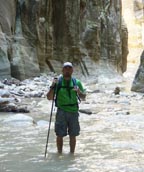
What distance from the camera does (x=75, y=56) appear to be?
32062mm

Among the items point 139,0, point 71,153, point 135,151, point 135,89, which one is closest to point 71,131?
point 71,153

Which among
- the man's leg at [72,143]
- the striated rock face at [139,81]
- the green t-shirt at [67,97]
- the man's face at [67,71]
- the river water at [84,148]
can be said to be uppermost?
the man's face at [67,71]

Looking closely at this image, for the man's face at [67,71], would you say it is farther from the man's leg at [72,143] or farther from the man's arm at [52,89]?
the man's leg at [72,143]

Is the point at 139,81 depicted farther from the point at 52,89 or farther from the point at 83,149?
the point at 52,89

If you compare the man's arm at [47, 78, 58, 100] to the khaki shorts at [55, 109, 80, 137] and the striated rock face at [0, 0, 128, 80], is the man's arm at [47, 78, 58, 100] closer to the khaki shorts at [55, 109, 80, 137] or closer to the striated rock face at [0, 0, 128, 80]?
the khaki shorts at [55, 109, 80, 137]

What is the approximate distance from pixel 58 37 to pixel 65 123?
83.2 feet

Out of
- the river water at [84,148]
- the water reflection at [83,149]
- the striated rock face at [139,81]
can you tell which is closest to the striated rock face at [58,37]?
the striated rock face at [139,81]

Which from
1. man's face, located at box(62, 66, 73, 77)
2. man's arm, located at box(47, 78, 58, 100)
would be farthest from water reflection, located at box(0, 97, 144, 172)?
man's face, located at box(62, 66, 73, 77)

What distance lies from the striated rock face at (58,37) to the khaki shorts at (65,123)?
15386mm

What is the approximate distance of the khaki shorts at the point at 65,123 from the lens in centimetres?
550

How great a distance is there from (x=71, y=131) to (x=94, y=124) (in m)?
2.90

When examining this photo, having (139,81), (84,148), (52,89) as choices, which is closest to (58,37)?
(139,81)

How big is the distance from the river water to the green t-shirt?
→ 2.07ft

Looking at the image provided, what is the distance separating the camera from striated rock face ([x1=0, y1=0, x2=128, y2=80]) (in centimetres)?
2312
